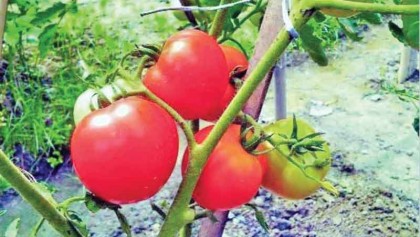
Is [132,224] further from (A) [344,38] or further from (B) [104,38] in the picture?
(A) [344,38]

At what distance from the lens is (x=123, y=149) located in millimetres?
424

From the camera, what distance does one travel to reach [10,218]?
1.44 metres

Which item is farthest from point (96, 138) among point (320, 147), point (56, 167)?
point (56, 167)

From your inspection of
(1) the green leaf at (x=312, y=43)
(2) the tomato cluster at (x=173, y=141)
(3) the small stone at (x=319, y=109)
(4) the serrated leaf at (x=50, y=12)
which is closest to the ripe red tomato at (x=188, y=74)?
(2) the tomato cluster at (x=173, y=141)

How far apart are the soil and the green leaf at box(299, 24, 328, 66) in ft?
1.91

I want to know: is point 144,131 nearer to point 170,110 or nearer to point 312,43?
point 170,110

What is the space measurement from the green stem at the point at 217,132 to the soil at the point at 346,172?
799mm

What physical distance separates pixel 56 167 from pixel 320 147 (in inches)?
48.2

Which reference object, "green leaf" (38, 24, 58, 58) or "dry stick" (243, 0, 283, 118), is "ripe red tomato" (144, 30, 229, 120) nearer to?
"dry stick" (243, 0, 283, 118)

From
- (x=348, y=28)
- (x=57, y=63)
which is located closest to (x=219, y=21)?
(x=348, y=28)

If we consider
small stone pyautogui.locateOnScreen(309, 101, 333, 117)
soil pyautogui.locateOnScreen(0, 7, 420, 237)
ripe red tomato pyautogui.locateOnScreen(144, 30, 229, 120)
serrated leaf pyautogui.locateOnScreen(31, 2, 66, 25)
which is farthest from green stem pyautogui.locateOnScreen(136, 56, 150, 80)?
small stone pyautogui.locateOnScreen(309, 101, 333, 117)

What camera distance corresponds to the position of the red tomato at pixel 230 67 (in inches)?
19.7

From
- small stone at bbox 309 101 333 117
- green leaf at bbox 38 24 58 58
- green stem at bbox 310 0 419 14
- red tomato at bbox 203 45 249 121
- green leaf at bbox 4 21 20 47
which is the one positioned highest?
green stem at bbox 310 0 419 14

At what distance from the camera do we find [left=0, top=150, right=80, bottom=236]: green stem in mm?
425
